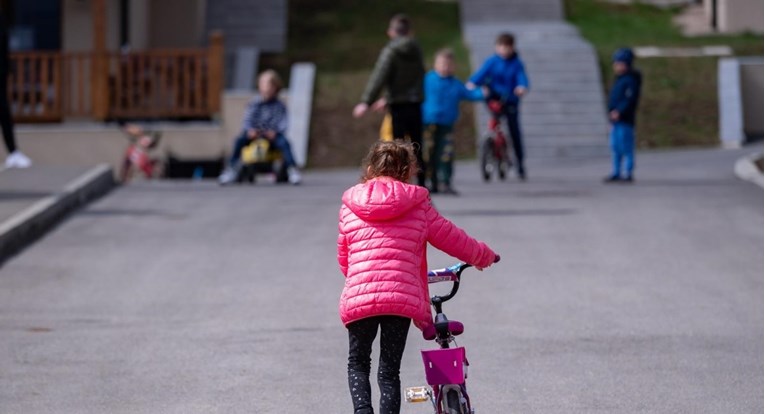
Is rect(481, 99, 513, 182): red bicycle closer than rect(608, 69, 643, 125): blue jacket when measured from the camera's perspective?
No

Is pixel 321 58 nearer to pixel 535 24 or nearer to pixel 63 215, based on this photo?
pixel 535 24

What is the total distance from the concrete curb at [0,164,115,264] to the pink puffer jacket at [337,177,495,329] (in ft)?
21.6

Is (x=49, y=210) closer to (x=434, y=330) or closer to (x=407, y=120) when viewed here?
(x=407, y=120)

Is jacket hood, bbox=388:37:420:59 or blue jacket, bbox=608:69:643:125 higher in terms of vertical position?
jacket hood, bbox=388:37:420:59

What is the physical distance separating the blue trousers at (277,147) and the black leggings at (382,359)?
13.2 m

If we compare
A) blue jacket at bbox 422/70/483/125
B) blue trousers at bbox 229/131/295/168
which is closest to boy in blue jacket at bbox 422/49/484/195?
blue jacket at bbox 422/70/483/125

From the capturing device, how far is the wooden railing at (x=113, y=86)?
25672 mm

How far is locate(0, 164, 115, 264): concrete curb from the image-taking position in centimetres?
1297

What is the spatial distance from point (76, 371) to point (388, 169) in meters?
2.86

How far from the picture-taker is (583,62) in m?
30.1

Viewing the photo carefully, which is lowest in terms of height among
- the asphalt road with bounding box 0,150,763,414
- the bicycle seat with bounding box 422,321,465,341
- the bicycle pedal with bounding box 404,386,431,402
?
the asphalt road with bounding box 0,150,763,414

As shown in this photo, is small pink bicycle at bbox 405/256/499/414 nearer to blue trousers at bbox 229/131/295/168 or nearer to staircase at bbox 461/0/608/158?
blue trousers at bbox 229/131/295/168

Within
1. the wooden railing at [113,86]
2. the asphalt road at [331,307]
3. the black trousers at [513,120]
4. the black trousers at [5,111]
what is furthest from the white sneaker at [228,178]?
the wooden railing at [113,86]

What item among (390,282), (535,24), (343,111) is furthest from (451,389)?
(535,24)
